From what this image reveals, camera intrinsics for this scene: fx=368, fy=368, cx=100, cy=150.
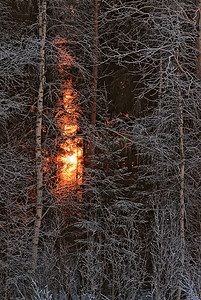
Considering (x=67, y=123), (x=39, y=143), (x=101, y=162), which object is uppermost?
(x=67, y=123)

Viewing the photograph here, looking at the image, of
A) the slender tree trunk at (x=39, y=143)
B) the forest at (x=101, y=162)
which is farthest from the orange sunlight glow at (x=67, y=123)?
the slender tree trunk at (x=39, y=143)

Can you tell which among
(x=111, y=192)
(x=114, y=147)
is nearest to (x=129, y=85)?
(x=114, y=147)

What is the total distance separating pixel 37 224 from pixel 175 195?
4225mm

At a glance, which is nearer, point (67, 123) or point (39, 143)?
point (39, 143)

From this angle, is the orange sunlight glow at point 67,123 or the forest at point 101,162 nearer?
the forest at point 101,162

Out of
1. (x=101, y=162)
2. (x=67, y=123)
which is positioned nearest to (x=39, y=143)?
(x=67, y=123)

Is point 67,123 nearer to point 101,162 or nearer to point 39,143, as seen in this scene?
point 39,143

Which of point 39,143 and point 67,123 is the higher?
point 67,123

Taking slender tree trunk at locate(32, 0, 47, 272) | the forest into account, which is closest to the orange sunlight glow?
the forest

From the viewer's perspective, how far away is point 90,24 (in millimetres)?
13484

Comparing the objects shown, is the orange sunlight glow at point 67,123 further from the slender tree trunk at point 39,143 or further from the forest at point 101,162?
the slender tree trunk at point 39,143

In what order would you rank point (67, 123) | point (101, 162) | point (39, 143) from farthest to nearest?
point (101, 162) → point (67, 123) → point (39, 143)

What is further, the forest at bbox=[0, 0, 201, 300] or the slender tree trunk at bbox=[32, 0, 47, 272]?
the slender tree trunk at bbox=[32, 0, 47, 272]

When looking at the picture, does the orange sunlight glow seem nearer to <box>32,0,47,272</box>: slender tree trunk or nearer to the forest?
the forest
